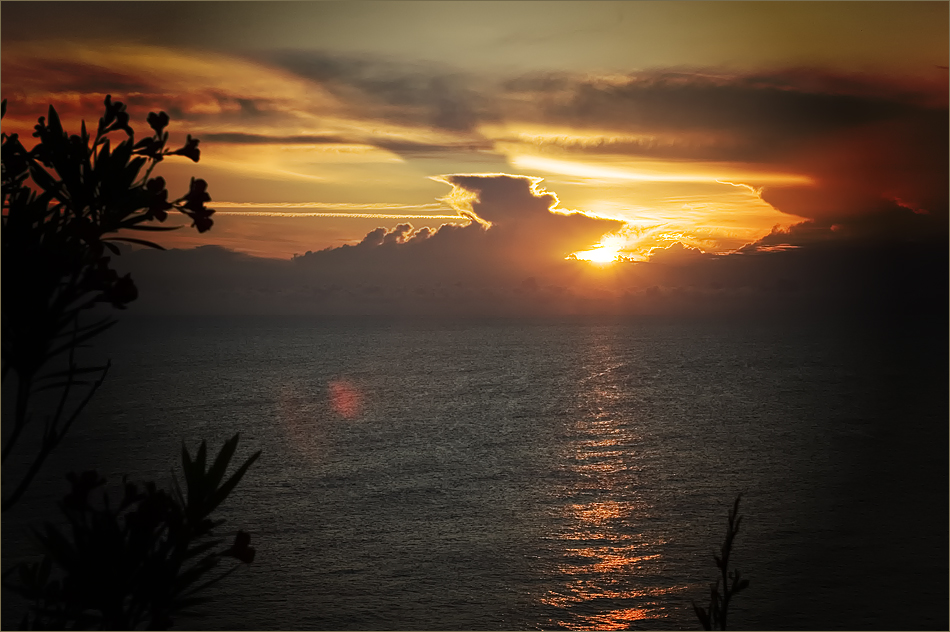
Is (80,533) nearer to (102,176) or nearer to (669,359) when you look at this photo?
(102,176)

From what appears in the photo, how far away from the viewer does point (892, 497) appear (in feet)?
227

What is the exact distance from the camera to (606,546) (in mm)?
54250

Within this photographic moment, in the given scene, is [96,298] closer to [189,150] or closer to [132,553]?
[189,150]

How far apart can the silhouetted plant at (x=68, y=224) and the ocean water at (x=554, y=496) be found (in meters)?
15.0

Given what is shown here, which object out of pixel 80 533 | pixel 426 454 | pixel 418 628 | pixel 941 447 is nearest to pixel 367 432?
pixel 426 454

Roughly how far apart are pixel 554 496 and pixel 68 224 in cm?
6574

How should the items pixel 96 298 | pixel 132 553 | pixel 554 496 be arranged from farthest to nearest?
1. pixel 554 496
2. pixel 132 553
3. pixel 96 298

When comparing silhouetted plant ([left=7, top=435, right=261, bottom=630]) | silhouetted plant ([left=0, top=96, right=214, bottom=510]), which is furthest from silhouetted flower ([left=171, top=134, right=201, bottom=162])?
silhouetted plant ([left=7, top=435, right=261, bottom=630])

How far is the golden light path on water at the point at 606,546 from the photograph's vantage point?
Result: 147 ft

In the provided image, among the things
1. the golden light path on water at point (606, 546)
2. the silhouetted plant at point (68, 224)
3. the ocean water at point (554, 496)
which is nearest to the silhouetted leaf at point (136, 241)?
the silhouetted plant at point (68, 224)

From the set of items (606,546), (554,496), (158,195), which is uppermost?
(158,195)

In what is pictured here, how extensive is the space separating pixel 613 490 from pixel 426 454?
72.3 ft

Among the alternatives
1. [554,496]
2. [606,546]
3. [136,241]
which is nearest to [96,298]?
[136,241]

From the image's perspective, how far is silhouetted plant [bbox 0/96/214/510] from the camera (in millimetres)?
3262
